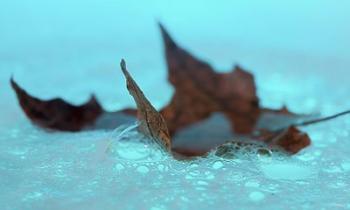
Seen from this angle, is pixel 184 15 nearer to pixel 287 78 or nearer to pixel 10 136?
pixel 287 78

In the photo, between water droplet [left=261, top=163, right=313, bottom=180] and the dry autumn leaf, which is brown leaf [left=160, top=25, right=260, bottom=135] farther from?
water droplet [left=261, top=163, right=313, bottom=180]

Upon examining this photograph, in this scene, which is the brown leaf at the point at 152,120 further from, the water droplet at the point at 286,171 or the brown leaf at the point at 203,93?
the brown leaf at the point at 203,93

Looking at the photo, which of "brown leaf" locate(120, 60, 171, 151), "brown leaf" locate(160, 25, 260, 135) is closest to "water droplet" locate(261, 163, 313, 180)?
"brown leaf" locate(120, 60, 171, 151)

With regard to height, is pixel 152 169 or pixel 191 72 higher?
pixel 191 72

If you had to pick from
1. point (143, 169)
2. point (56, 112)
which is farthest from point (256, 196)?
point (56, 112)

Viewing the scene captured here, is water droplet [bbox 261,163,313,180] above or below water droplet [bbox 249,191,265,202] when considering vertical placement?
above

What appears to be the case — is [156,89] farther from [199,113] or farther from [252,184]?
[252,184]

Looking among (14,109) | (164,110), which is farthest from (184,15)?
(14,109)
